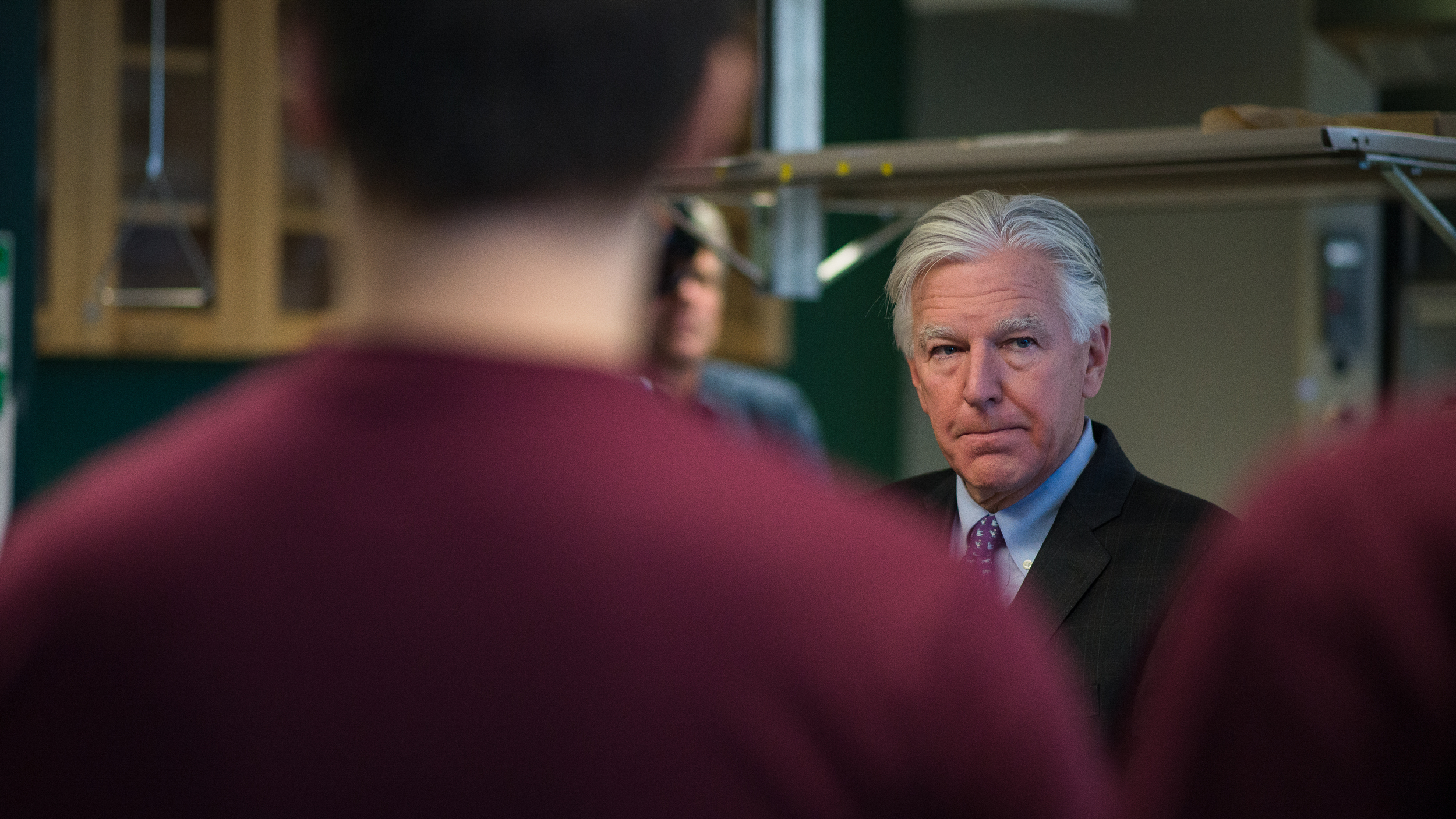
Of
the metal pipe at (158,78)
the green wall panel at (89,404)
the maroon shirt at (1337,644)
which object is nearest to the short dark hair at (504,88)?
the maroon shirt at (1337,644)

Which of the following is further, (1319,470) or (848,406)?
(848,406)

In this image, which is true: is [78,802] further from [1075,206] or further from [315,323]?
[315,323]

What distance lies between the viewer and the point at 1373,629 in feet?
1.77

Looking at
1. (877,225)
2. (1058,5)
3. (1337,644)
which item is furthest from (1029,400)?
(877,225)

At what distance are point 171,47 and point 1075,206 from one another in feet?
9.33

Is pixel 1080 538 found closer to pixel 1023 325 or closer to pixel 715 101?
pixel 1023 325

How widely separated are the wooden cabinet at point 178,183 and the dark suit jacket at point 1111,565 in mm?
2886

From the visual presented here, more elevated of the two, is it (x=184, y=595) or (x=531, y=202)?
(x=531, y=202)

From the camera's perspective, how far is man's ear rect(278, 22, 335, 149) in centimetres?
57

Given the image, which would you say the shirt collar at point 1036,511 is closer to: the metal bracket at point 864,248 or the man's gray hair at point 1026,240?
the man's gray hair at point 1026,240

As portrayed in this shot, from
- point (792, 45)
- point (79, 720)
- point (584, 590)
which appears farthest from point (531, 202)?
point (792, 45)

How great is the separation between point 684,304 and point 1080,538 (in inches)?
74.2

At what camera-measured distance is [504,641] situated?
20.4 inches

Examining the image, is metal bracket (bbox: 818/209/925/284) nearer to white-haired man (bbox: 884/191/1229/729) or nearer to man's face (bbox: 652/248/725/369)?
white-haired man (bbox: 884/191/1229/729)
